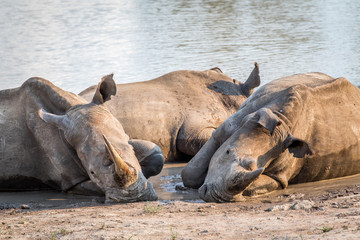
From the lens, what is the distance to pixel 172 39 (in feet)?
70.3

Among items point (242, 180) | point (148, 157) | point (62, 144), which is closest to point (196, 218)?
point (242, 180)

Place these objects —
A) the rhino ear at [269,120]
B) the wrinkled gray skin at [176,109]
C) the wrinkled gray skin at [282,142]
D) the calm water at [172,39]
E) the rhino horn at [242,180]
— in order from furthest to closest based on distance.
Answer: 1. the calm water at [172,39]
2. the wrinkled gray skin at [176,109]
3. the rhino ear at [269,120]
4. the wrinkled gray skin at [282,142]
5. the rhino horn at [242,180]

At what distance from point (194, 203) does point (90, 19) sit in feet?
68.0

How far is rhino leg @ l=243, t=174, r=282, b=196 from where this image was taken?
800cm

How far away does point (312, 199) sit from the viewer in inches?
300

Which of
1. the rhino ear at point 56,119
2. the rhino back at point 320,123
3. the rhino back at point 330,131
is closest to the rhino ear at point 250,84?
the rhino back at point 320,123

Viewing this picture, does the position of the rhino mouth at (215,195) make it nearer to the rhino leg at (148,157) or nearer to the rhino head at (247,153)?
the rhino head at (247,153)

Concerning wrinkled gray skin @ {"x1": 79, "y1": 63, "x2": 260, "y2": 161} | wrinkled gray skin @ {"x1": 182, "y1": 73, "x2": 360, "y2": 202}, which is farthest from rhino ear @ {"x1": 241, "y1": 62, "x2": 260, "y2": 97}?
wrinkled gray skin @ {"x1": 182, "y1": 73, "x2": 360, "y2": 202}

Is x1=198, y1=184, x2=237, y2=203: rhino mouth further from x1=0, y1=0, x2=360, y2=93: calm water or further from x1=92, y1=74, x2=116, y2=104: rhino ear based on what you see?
x1=0, y1=0, x2=360, y2=93: calm water

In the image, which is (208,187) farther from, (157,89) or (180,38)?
(180,38)

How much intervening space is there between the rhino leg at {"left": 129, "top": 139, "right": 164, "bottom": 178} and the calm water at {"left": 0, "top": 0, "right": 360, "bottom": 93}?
6.26 metres

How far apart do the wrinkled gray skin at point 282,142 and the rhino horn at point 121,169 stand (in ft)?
2.63

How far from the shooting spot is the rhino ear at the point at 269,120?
25.8ft

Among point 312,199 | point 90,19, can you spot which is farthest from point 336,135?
point 90,19
